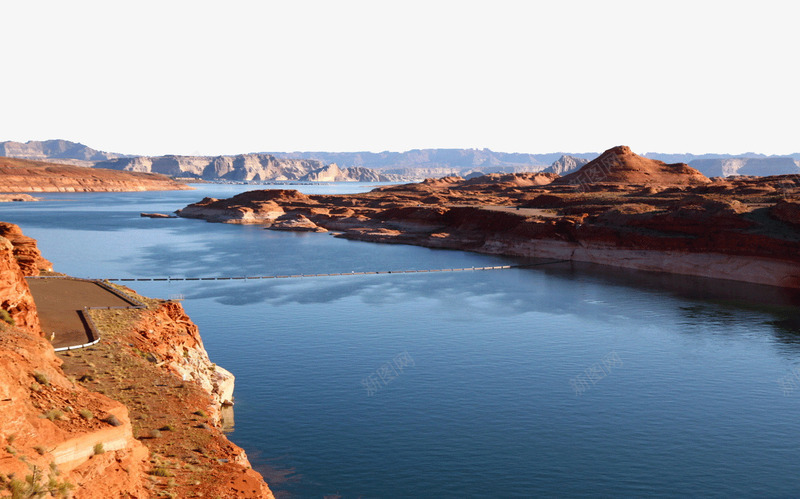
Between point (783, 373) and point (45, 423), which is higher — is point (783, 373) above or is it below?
below

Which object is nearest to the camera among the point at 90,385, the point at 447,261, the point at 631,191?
the point at 90,385

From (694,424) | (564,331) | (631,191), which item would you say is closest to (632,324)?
(564,331)

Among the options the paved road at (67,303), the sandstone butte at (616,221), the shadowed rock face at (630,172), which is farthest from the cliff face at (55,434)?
the shadowed rock face at (630,172)

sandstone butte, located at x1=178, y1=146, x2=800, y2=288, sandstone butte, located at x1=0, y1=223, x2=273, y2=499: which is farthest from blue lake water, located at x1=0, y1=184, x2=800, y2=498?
sandstone butte, located at x1=178, y1=146, x2=800, y2=288

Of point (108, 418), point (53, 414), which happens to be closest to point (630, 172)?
point (108, 418)

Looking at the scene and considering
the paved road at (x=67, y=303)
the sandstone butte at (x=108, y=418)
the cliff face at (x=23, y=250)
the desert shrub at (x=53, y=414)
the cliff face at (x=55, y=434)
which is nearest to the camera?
the cliff face at (x=55, y=434)

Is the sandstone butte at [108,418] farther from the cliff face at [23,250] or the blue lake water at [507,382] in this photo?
the cliff face at [23,250]

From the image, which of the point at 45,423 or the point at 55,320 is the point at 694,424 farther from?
the point at 55,320
